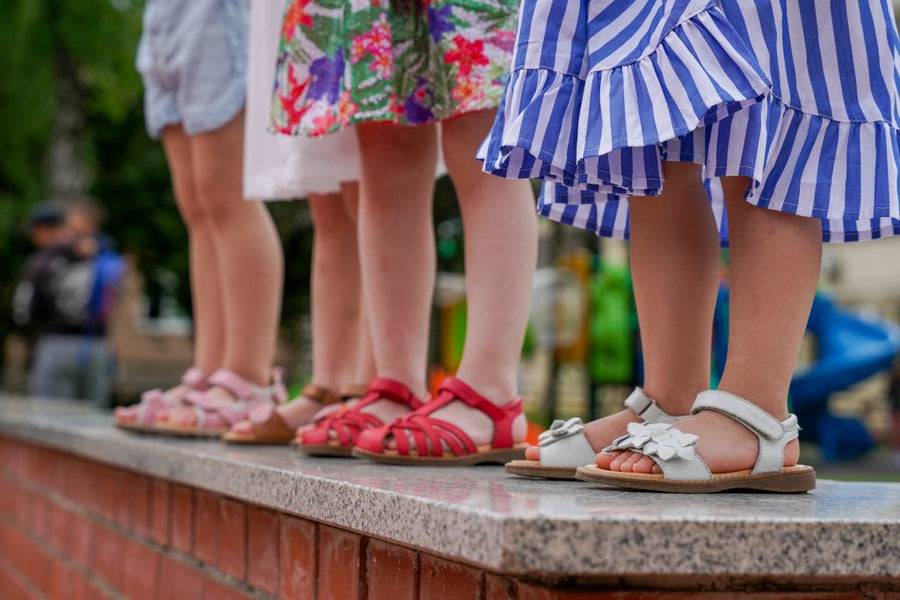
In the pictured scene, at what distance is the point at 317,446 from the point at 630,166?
2.65 feet

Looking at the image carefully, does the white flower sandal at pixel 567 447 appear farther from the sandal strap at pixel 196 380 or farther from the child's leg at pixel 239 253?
the sandal strap at pixel 196 380

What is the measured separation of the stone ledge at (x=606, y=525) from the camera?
1.04 metres

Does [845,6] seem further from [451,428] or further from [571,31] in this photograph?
[451,428]

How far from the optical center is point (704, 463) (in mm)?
1439

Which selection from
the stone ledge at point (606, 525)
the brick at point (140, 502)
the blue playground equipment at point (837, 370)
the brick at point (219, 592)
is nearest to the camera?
the stone ledge at point (606, 525)

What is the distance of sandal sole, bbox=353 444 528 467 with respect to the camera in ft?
6.06

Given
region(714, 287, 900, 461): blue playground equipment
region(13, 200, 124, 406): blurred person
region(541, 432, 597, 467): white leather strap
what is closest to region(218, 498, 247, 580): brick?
region(541, 432, 597, 467): white leather strap

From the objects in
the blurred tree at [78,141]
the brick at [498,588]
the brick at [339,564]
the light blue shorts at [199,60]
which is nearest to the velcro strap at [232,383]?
the light blue shorts at [199,60]

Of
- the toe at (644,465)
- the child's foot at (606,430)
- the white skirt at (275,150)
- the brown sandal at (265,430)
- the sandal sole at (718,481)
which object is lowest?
the brown sandal at (265,430)

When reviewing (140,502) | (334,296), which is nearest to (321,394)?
(334,296)

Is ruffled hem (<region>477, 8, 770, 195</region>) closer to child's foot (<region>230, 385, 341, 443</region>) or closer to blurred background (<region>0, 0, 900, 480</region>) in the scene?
child's foot (<region>230, 385, 341, 443</region>)

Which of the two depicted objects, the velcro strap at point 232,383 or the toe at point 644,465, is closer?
the toe at point 644,465

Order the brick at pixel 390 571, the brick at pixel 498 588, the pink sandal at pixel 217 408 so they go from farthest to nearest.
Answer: the pink sandal at pixel 217 408 → the brick at pixel 390 571 → the brick at pixel 498 588

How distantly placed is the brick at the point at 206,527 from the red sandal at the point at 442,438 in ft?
1.07
